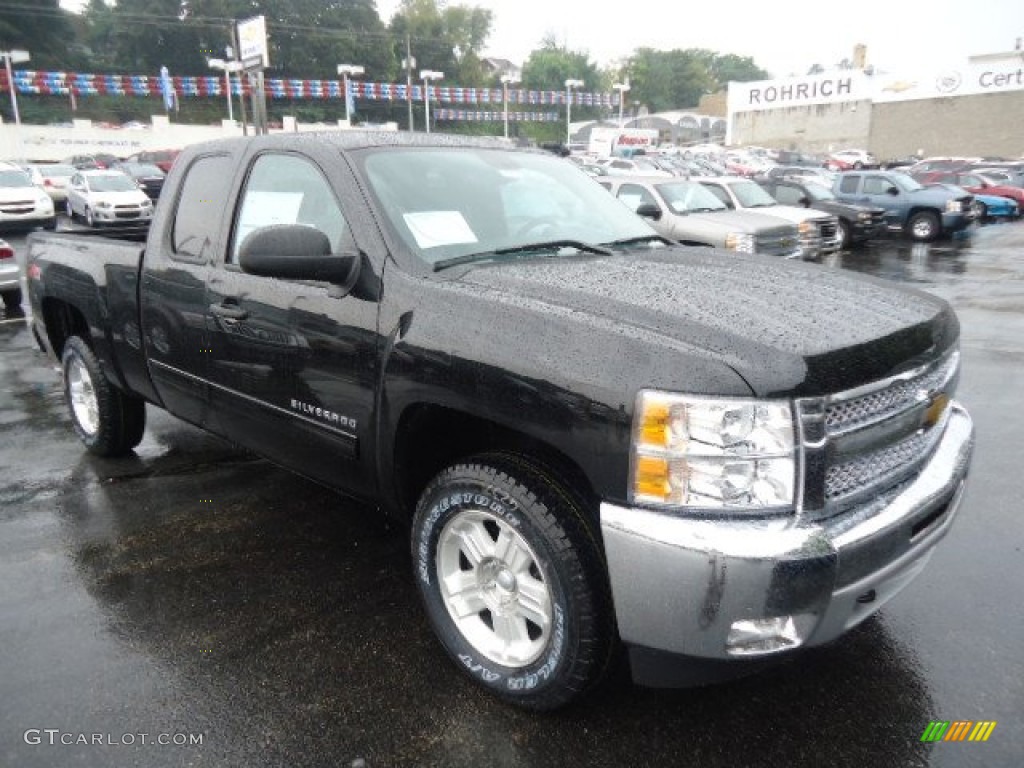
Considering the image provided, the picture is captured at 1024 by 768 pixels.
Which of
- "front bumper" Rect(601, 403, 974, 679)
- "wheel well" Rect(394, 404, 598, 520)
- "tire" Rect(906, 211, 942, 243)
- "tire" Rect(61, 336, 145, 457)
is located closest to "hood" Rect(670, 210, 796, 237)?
"tire" Rect(906, 211, 942, 243)

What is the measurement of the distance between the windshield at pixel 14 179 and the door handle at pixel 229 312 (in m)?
19.3

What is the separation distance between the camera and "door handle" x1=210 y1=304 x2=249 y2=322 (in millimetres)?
3268

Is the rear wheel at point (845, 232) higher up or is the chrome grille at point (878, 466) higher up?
the chrome grille at point (878, 466)

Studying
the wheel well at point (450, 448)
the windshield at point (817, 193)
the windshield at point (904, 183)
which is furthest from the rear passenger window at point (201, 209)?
the windshield at point (904, 183)

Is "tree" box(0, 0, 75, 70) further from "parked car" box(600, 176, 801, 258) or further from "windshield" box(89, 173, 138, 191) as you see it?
"parked car" box(600, 176, 801, 258)

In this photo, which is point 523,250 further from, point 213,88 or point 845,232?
point 213,88

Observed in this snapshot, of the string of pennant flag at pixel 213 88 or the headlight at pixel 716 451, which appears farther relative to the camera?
the string of pennant flag at pixel 213 88

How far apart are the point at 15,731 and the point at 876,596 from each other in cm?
269

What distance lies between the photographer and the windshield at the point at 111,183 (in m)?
20.4

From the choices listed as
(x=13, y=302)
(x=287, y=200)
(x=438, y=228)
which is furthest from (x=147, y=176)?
(x=438, y=228)

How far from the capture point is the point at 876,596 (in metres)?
2.24

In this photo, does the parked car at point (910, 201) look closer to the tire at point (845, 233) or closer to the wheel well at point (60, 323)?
the tire at point (845, 233)

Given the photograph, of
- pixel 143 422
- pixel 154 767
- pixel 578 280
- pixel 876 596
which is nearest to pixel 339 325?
pixel 578 280

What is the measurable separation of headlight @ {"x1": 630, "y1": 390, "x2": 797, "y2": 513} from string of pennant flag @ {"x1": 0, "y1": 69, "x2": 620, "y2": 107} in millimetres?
39427
